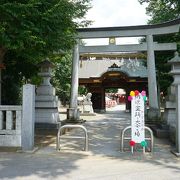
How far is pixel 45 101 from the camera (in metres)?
15.0

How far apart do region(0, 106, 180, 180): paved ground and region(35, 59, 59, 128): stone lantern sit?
4.92m

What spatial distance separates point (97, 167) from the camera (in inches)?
279

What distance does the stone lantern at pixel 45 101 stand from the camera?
583 inches

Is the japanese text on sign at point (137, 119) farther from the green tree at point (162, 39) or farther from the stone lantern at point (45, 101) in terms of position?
the green tree at point (162, 39)

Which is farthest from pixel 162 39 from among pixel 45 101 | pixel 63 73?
pixel 63 73

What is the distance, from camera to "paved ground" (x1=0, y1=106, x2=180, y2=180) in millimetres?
6363

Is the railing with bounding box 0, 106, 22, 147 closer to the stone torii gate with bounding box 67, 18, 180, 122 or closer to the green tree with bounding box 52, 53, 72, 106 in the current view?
the stone torii gate with bounding box 67, 18, 180, 122

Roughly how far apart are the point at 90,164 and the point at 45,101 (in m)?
7.93

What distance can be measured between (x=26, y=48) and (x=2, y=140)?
301 cm

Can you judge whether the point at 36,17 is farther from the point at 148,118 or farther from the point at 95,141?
the point at 148,118

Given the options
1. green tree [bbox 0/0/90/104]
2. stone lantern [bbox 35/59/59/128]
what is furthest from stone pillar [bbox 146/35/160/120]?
green tree [bbox 0/0/90/104]

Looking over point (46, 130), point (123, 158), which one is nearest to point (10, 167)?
point (123, 158)

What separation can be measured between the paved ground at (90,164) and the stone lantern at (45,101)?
4.92m

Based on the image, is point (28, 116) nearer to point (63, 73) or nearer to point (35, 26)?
point (35, 26)
